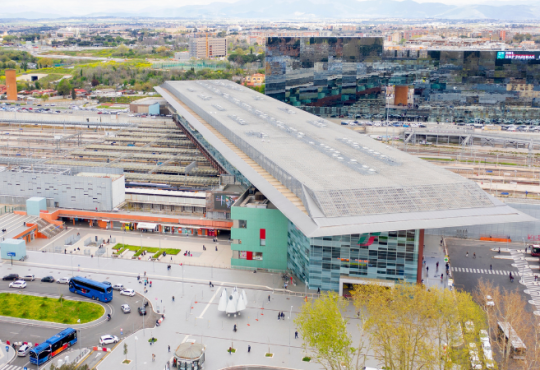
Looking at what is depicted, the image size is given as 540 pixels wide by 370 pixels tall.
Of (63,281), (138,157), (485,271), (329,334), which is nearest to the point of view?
(329,334)

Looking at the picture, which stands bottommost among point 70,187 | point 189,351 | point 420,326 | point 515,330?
point 189,351

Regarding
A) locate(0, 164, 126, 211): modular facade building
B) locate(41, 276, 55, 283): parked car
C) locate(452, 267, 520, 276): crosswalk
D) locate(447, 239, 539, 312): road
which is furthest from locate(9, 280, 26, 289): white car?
locate(452, 267, 520, 276): crosswalk

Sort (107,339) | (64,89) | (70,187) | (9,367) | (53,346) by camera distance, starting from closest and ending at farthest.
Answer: (9,367) < (53,346) < (107,339) < (70,187) < (64,89)

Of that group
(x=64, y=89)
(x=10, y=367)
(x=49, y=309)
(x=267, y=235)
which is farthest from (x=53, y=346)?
(x=64, y=89)

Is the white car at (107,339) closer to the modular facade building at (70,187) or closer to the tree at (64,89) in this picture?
the modular facade building at (70,187)

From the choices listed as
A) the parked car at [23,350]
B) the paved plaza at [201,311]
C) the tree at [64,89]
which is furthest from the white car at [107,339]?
the tree at [64,89]

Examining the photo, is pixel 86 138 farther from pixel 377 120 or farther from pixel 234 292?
pixel 234 292

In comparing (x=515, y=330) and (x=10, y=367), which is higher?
(x=515, y=330)

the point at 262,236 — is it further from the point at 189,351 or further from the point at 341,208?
the point at 189,351
